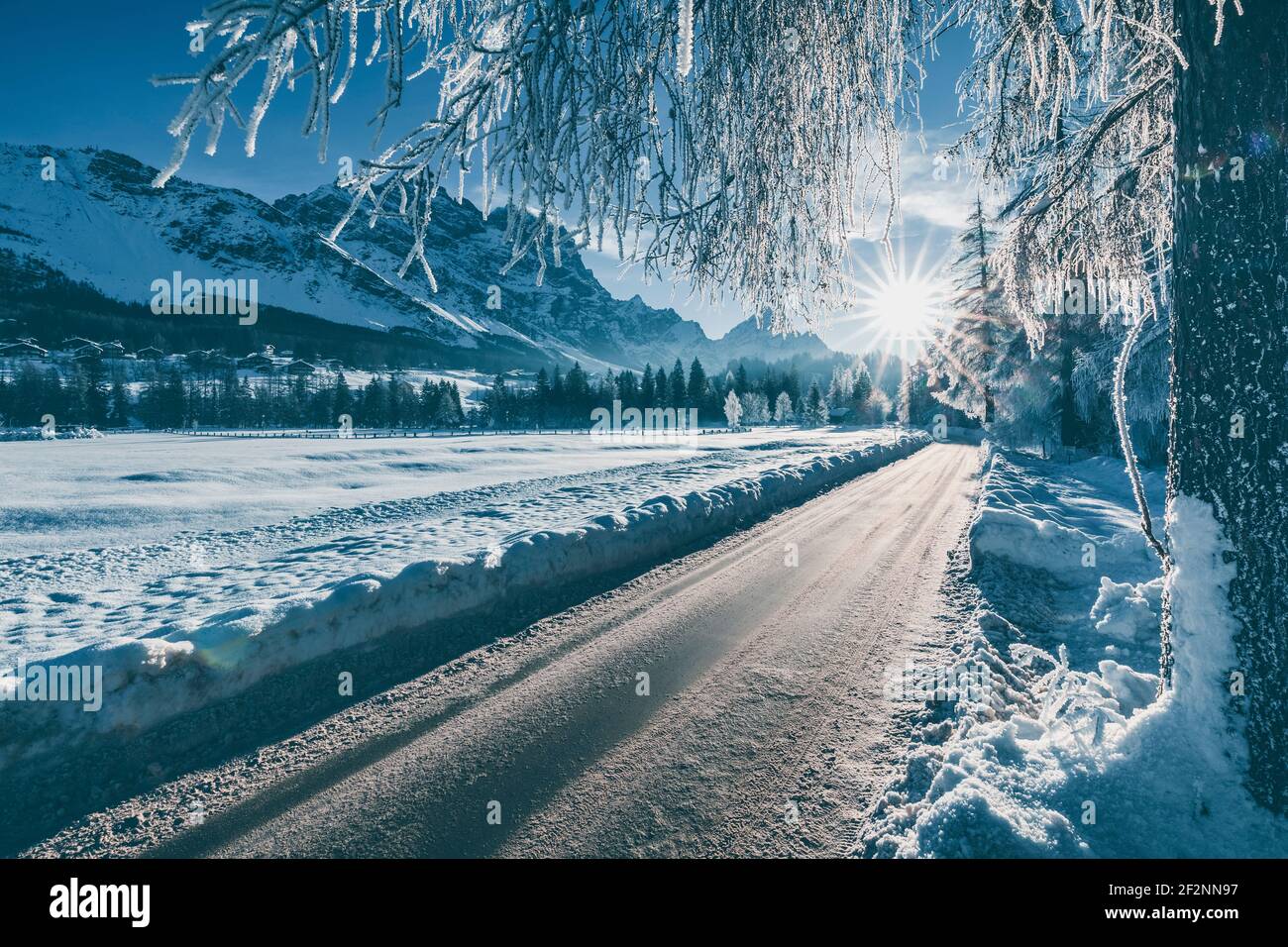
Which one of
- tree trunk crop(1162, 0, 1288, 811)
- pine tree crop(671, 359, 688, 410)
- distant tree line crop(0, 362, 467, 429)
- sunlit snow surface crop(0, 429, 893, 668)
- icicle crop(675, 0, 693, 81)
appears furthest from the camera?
pine tree crop(671, 359, 688, 410)

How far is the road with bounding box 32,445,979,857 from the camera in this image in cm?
256

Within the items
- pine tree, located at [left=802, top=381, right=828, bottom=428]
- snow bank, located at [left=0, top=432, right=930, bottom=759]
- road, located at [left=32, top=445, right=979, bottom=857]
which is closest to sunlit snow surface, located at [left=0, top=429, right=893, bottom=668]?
snow bank, located at [left=0, top=432, right=930, bottom=759]

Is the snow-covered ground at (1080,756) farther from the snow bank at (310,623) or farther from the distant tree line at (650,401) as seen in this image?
the distant tree line at (650,401)

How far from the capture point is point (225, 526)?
852cm

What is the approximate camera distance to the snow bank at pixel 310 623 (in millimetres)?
3215

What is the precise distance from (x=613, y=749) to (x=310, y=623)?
267 cm

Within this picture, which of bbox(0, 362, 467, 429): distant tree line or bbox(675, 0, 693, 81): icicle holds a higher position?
bbox(0, 362, 467, 429): distant tree line

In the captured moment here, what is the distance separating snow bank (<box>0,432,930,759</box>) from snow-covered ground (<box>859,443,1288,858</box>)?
12.7 ft

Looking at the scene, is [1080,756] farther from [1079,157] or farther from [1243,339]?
[1079,157]

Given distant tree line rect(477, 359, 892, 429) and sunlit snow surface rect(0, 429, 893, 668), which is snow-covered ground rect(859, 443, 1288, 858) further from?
distant tree line rect(477, 359, 892, 429)

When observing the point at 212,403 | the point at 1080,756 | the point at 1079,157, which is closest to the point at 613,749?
the point at 1080,756

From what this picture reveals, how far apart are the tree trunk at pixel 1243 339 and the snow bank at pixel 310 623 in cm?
509

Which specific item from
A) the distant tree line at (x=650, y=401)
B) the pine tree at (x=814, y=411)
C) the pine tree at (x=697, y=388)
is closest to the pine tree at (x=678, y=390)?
the distant tree line at (x=650, y=401)

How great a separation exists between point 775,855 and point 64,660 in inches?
175
